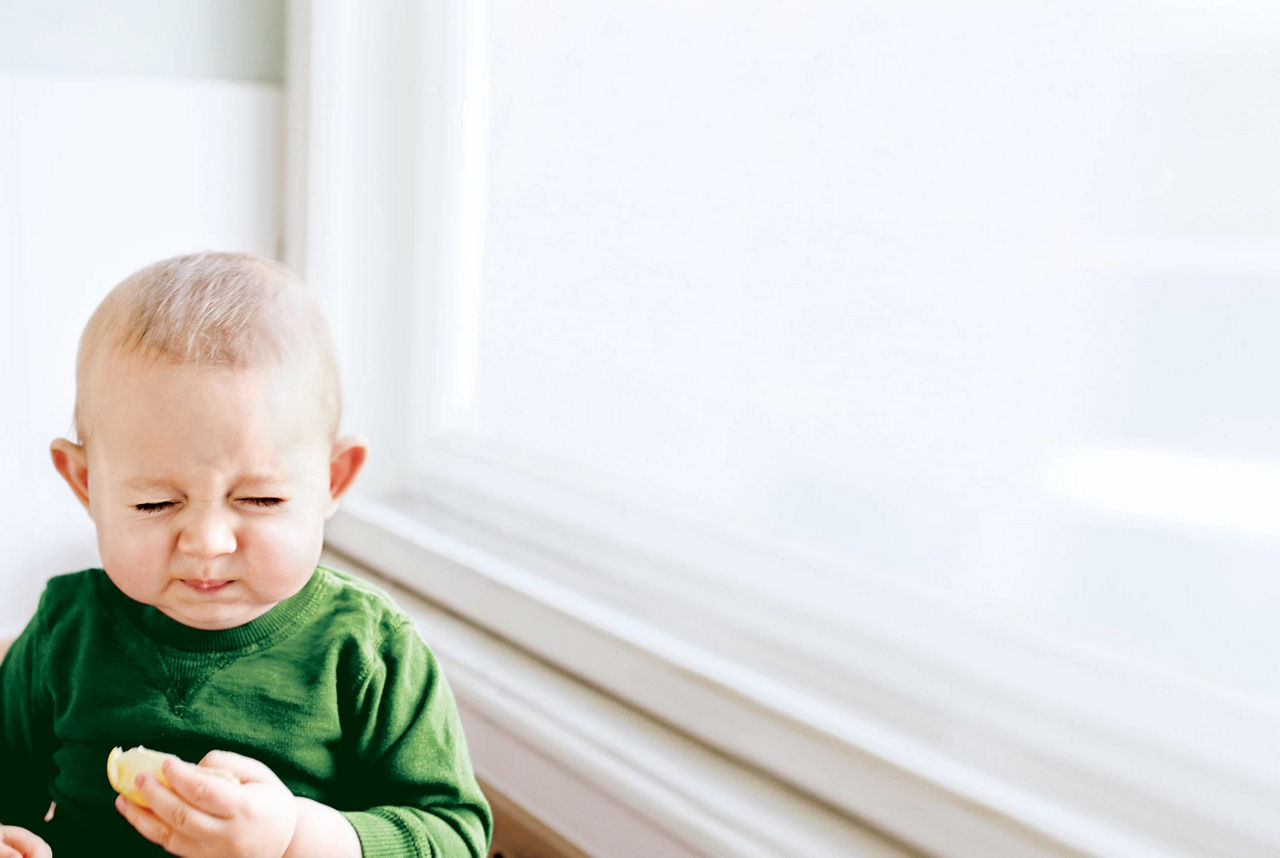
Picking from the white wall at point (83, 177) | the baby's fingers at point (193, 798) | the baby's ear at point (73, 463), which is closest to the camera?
the baby's fingers at point (193, 798)

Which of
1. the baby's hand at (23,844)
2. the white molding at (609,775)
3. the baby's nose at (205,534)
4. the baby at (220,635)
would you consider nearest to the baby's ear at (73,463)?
the baby at (220,635)

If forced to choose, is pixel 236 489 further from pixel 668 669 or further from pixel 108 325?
pixel 668 669

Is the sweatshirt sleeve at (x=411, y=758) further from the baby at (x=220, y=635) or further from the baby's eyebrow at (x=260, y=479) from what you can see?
the baby's eyebrow at (x=260, y=479)

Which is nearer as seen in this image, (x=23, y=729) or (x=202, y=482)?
(x=202, y=482)

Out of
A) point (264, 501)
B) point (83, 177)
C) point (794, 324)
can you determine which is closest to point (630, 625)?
point (794, 324)

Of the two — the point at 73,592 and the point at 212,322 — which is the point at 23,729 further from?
the point at 212,322

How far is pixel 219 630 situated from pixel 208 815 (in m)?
0.14

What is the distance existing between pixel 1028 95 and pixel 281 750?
0.68m

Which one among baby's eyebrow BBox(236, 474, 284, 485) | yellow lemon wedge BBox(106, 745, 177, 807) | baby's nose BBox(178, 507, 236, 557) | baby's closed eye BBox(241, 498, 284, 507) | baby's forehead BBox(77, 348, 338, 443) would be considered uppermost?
baby's forehead BBox(77, 348, 338, 443)

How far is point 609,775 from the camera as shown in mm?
999

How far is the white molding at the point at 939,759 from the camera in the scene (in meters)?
0.79

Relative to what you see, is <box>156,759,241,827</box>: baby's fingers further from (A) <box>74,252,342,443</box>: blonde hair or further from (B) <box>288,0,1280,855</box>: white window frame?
(B) <box>288,0,1280,855</box>: white window frame

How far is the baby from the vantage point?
714mm

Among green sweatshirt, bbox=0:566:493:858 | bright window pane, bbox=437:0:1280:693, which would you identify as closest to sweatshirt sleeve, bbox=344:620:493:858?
green sweatshirt, bbox=0:566:493:858
